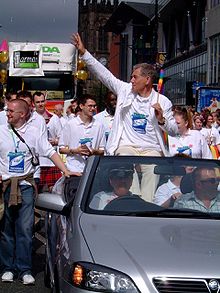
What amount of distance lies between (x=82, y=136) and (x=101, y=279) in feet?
16.4

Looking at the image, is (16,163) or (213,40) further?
(213,40)

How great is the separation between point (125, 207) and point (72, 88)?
19854 millimetres

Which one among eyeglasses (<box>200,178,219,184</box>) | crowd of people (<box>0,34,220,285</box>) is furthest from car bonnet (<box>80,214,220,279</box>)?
crowd of people (<box>0,34,220,285</box>)

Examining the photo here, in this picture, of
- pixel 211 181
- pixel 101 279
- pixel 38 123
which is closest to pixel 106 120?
pixel 38 123

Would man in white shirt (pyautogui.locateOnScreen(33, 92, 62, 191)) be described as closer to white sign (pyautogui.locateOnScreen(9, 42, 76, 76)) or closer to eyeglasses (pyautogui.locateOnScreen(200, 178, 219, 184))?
eyeglasses (pyautogui.locateOnScreen(200, 178, 219, 184))

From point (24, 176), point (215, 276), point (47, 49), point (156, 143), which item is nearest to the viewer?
point (215, 276)

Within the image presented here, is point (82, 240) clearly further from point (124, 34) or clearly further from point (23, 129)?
point (124, 34)

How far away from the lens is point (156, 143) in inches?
297

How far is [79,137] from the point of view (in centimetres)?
897

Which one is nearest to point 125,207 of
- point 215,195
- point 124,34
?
point 215,195

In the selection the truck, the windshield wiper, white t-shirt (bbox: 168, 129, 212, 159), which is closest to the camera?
the windshield wiper

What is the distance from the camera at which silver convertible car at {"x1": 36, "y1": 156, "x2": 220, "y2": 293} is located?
4062 millimetres

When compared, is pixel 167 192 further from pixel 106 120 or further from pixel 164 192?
pixel 106 120

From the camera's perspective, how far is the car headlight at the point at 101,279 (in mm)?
4031
